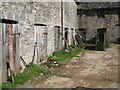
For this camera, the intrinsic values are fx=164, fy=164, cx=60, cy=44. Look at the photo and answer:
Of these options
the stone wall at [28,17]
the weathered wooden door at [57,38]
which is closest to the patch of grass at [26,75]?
the stone wall at [28,17]

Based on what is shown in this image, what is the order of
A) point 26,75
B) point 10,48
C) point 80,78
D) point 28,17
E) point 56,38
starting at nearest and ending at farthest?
point 10,48
point 26,75
point 80,78
point 28,17
point 56,38

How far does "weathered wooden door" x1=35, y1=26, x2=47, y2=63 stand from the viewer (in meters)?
8.32

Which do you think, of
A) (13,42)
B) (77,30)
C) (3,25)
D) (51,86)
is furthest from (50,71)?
(77,30)

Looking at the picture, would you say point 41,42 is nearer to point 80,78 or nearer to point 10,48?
point 10,48

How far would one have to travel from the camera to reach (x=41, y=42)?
8.69 metres

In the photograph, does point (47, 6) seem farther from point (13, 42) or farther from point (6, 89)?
point (6, 89)

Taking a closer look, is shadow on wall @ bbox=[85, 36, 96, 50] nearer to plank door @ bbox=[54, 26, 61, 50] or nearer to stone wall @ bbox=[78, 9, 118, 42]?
stone wall @ bbox=[78, 9, 118, 42]

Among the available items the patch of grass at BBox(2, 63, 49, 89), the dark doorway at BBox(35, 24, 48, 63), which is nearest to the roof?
the dark doorway at BBox(35, 24, 48, 63)

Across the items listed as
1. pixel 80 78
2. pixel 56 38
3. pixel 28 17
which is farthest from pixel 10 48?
pixel 56 38

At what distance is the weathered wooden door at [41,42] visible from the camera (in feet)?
27.3

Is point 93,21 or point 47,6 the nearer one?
point 47,6

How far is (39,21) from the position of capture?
8.18 meters

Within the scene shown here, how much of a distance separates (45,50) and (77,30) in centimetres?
1150

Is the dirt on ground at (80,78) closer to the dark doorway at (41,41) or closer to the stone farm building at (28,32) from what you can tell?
the stone farm building at (28,32)
